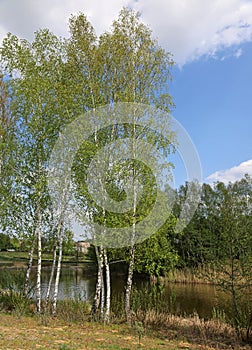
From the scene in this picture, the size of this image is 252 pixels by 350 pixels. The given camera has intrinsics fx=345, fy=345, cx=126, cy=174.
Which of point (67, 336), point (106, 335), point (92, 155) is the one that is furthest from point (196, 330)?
point (92, 155)

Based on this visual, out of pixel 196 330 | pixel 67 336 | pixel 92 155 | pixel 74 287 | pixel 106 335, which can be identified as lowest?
pixel 196 330

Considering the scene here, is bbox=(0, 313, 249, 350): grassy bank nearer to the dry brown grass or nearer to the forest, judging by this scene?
the dry brown grass

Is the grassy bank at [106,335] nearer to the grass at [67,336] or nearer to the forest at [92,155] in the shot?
the grass at [67,336]

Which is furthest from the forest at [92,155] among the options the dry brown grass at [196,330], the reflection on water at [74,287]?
the reflection on water at [74,287]

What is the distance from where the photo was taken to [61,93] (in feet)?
34.5

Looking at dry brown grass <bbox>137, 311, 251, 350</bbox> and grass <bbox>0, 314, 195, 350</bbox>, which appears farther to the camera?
dry brown grass <bbox>137, 311, 251, 350</bbox>

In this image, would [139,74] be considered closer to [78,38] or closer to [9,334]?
[78,38]

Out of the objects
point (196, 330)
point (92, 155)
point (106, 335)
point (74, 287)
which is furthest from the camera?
point (74, 287)

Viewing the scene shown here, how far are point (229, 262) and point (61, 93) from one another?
681cm

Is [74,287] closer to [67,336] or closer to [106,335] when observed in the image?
[106,335]

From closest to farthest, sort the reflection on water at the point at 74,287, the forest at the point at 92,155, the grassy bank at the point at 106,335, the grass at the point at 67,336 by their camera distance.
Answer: the grass at the point at 67,336 → the grassy bank at the point at 106,335 → the forest at the point at 92,155 → the reflection on water at the point at 74,287

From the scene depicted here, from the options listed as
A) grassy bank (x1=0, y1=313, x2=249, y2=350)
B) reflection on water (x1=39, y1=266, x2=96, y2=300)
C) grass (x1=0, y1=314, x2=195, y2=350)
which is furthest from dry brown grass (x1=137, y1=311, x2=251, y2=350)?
reflection on water (x1=39, y1=266, x2=96, y2=300)

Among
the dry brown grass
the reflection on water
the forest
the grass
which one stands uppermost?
the forest

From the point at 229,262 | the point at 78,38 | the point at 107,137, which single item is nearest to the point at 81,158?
the point at 107,137
